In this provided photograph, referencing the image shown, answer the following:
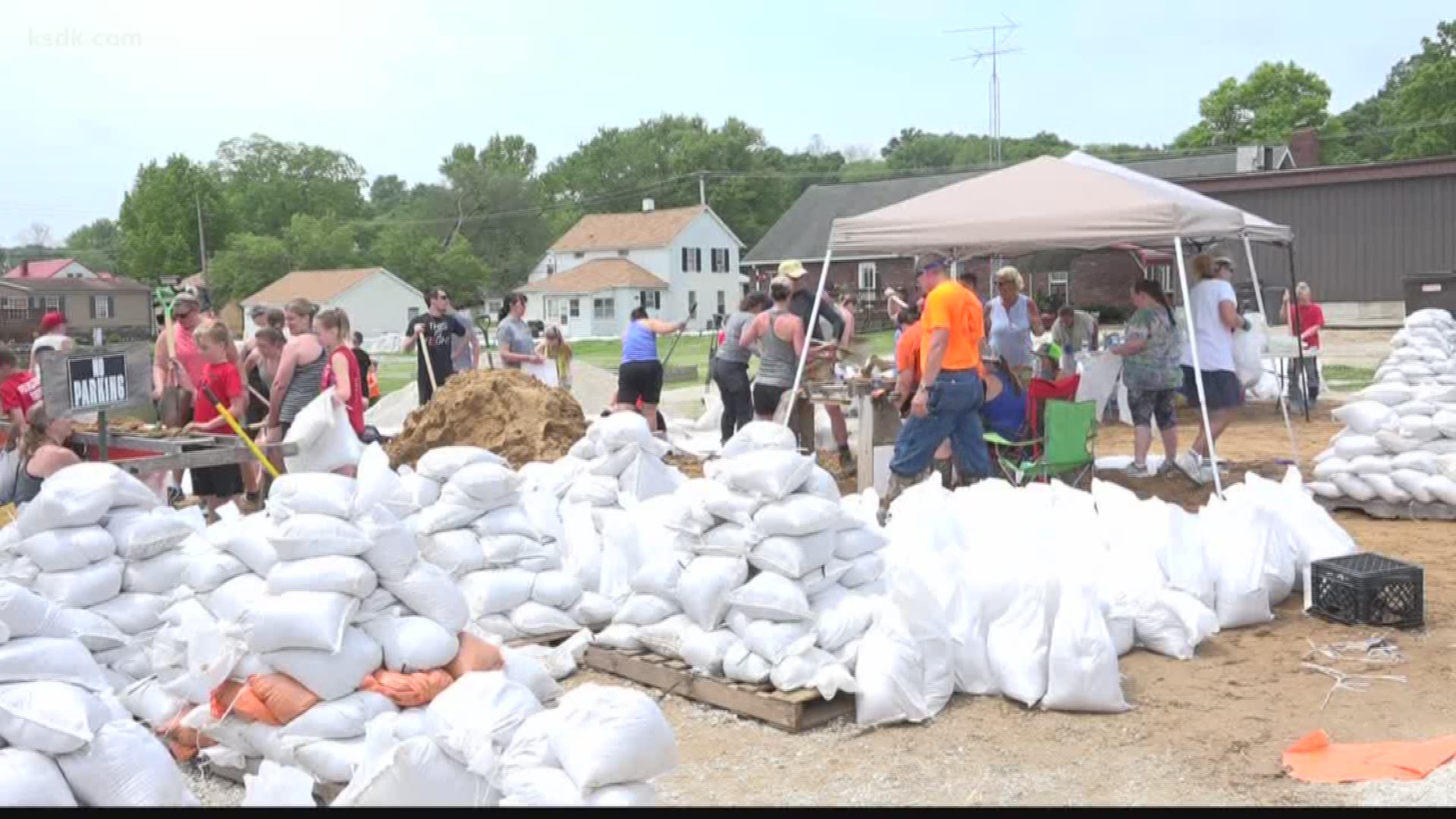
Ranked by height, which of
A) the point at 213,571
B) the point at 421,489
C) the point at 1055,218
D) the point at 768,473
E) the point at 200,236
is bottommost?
the point at 213,571

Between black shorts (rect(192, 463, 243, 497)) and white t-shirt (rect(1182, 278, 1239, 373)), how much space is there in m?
6.61

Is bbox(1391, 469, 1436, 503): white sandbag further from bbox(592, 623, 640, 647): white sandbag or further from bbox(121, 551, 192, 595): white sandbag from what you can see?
bbox(121, 551, 192, 595): white sandbag

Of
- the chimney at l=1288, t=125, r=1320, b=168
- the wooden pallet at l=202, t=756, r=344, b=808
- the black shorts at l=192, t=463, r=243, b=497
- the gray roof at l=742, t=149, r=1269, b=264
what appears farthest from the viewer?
the gray roof at l=742, t=149, r=1269, b=264

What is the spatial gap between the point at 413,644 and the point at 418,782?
3.97 feet

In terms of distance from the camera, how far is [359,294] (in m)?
64.9

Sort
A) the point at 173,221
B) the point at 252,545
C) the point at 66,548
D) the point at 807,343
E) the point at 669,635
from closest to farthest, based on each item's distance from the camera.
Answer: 1. the point at 252,545
2. the point at 66,548
3. the point at 669,635
4. the point at 807,343
5. the point at 173,221

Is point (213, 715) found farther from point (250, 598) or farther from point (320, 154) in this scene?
point (320, 154)

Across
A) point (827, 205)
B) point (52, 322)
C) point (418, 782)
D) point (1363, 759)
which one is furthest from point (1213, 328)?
point (827, 205)

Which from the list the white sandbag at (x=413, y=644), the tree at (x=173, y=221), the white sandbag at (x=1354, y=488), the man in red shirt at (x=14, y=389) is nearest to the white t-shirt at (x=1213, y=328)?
the white sandbag at (x=1354, y=488)

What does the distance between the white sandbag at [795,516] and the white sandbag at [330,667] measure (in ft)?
5.83

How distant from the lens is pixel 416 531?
5.84 meters

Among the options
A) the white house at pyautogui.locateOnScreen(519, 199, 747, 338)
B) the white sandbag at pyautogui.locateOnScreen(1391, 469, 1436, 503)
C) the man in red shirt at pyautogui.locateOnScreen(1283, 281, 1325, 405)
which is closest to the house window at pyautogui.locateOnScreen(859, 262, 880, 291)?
the white house at pyautogui.locateOnScreen(519, 199, 747, 338)

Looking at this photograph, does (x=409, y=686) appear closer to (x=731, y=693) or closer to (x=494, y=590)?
(x=731, y=693)

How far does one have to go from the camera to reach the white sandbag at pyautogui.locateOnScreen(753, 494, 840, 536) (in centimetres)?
521
